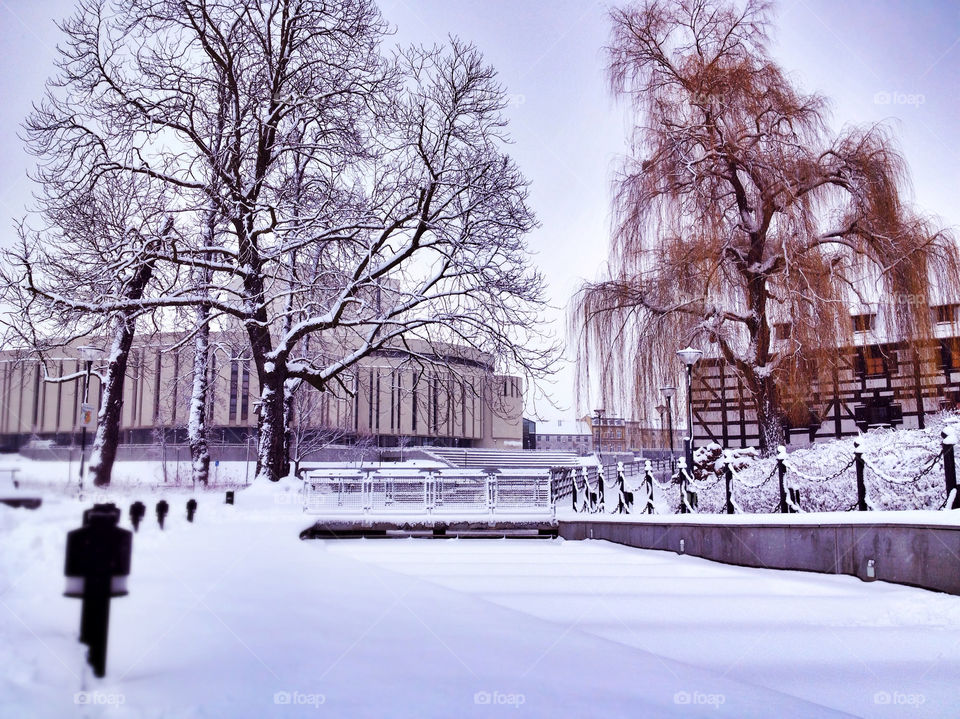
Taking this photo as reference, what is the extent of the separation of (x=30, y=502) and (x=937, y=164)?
52.6 ft

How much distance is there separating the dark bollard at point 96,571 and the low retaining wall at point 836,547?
7442mm

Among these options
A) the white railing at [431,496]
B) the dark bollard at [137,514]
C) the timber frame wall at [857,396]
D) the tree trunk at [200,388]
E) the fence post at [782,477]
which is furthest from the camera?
the white railing at [431,496]

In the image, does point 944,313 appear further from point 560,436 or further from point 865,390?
point 560,436

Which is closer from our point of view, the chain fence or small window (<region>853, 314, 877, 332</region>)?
the chain fence

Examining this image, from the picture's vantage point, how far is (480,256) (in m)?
12.0

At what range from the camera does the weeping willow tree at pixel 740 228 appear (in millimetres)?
14320

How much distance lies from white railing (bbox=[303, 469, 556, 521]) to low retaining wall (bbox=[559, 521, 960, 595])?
9031 mm

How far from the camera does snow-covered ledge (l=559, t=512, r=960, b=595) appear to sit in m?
7.27

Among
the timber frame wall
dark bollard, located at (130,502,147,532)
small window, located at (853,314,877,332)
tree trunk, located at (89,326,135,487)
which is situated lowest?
dark bollard, located at (130,502,147,532)

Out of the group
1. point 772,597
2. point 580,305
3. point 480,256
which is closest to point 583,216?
point 580,305

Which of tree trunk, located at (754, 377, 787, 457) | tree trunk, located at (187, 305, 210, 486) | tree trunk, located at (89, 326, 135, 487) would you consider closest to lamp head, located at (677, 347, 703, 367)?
tree trunk, located at (754, 377, 787, 457)

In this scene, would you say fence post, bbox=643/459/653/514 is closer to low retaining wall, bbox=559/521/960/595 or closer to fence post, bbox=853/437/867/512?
low retaining wall, bbox=559/521/960/595

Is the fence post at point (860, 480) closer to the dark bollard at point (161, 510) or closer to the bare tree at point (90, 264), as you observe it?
the bare tree at point (90, 264)

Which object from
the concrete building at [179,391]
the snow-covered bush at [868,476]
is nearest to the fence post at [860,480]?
the snow-covered bush at [868,476]
